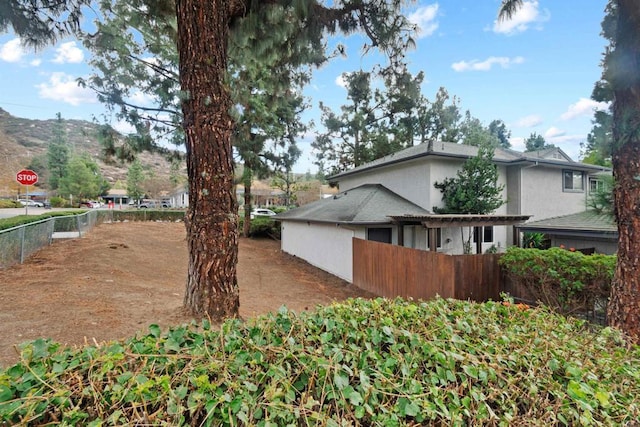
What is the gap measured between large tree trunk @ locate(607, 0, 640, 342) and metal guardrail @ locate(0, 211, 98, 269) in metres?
11.9

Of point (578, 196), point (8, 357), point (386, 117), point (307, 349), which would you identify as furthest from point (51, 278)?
point (386, 117)

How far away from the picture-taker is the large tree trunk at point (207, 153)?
162 inches

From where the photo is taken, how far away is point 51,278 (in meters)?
6.86

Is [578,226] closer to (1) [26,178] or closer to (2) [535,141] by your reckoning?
(1) [26,178]

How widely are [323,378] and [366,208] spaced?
10884mm

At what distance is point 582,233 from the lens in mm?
9930

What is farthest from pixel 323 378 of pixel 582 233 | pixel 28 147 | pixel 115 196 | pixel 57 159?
pixel 28 147

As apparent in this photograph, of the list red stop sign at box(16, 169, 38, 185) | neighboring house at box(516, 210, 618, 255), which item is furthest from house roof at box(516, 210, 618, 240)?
red stop sign at box(16, 169, 38, 185)

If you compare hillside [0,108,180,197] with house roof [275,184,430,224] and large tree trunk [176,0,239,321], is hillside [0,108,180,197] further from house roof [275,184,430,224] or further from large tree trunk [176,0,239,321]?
large tree trunk [176,0,239,321]

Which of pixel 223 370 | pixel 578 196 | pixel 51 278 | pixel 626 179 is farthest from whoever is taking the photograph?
pixel 578 196

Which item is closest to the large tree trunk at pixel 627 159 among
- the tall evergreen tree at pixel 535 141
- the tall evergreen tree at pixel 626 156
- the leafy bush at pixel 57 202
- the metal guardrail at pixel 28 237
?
the tall evergreen tree at pixel 626 156

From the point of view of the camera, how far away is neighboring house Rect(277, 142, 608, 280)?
12008mm

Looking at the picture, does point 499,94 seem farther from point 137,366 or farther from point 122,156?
point 122,156

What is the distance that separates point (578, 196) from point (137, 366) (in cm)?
1954
